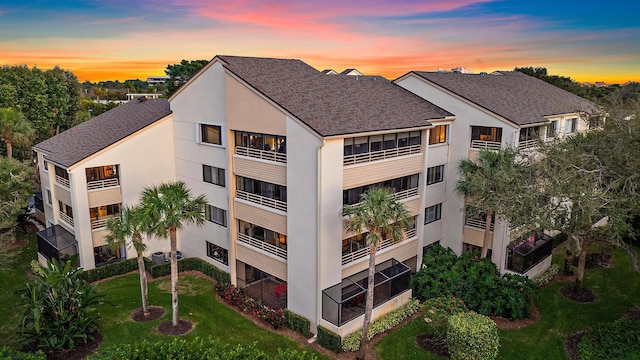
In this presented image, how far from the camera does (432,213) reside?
32.1 meters

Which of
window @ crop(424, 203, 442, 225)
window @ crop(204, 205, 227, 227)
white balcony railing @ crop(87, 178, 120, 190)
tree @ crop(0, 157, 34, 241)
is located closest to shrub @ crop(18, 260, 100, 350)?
white balcony railing @ crop(87, 178, 120, 190)

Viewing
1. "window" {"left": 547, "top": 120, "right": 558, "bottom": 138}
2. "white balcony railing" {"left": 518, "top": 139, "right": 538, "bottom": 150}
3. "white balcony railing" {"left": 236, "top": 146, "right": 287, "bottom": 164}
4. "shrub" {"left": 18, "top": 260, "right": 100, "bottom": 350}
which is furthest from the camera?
"window" {"left": 547, "top": 120, "right": 558, "bottom": 138}

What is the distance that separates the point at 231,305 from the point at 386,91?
771 inches

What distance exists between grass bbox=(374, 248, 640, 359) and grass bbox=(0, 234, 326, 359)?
522 cm

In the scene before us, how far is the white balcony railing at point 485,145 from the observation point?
97.5 feet

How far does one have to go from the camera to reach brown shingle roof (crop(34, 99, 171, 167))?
102ft

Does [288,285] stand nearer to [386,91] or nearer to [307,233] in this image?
[307,233]

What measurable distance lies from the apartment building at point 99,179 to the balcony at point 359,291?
671 inches

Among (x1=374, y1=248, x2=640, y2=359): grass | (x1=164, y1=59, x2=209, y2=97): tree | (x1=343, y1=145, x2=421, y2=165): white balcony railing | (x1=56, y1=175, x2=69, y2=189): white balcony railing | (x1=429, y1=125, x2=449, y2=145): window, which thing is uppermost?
Result: (x1=164, y1=59, x2=209, y2=97): tree

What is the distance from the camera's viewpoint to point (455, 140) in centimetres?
3136

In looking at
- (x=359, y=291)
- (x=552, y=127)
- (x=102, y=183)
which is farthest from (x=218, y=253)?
(x=552, y=127)

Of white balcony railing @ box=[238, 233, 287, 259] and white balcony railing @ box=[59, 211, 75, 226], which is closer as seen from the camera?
white balcony railing @ box=[238, 233, 287, 259]

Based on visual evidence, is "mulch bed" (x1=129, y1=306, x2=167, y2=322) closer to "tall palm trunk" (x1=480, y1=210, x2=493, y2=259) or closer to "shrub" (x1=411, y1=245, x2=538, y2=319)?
"shrub" (x1=411, y1=245, x2=538, y2=319)

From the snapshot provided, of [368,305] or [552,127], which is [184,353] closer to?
[368,305]
